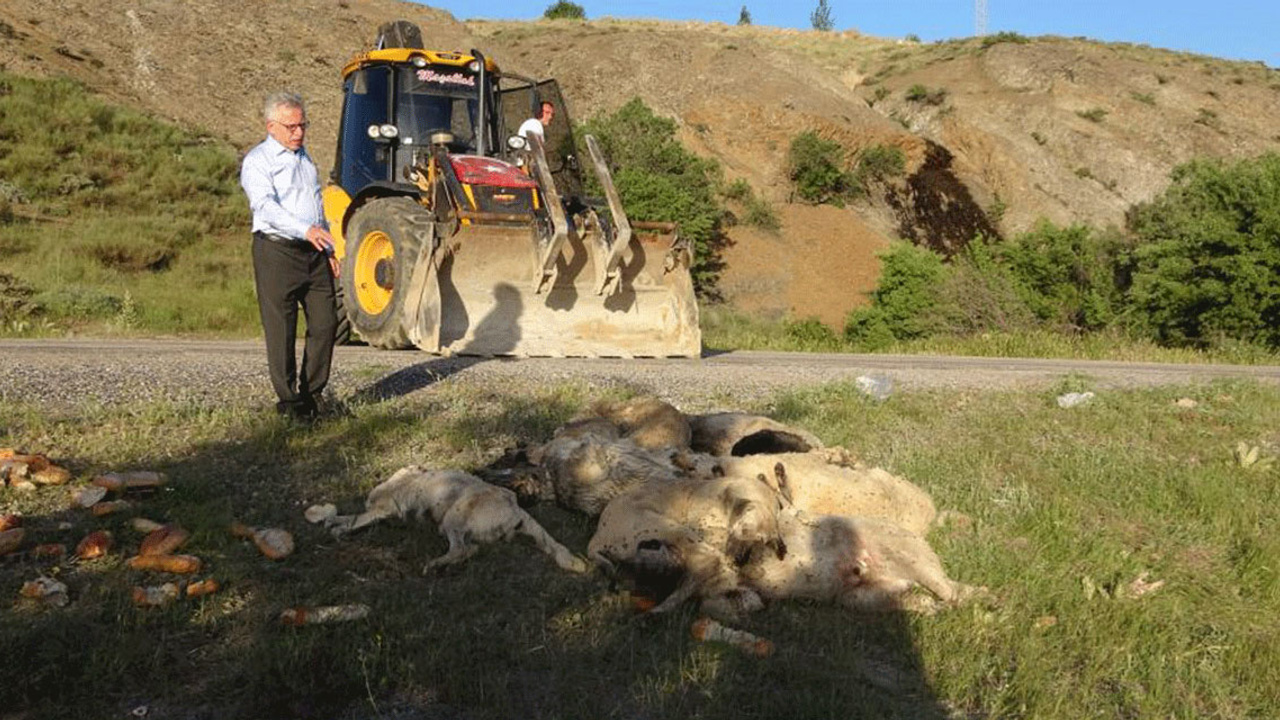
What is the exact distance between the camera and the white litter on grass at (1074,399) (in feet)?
27.8

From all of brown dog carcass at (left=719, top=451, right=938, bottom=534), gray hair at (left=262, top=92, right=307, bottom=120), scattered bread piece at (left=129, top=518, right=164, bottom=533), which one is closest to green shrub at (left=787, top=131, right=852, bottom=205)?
gray hair at (left=262, top=92, right=307, bottom=120)

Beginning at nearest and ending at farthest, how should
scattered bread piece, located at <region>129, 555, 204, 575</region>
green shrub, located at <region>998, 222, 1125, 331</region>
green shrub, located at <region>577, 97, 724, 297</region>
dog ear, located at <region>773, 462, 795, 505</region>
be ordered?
scattered bread piece, located at <region>129, 555, 204, 575</region>
dog ear, located at <region>773, 462, 795, 505</region>
green shrub, located at <region>998, 222, 1125, 331</region>
green shrub, located at <region>577, 97, 724, 297</region>

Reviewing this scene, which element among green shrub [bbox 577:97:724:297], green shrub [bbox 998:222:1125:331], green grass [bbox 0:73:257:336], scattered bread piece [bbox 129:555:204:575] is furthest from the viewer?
green shrub [bbox 577:97:724:297]

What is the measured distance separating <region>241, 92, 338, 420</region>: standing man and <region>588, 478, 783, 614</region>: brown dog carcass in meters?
2.88

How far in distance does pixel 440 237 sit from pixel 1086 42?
6439 centimetres

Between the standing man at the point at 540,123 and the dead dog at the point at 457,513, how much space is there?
6612 millimetres

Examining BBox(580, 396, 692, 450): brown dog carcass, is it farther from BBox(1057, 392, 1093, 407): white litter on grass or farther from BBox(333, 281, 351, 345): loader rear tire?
BBox(333, 281, 351, 345): loader rear tire

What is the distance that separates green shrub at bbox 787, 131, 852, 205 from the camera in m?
41.7

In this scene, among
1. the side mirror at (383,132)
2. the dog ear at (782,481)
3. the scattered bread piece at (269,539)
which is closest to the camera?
the scattered bread piece at (269,539)

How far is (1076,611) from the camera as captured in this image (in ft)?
13.4

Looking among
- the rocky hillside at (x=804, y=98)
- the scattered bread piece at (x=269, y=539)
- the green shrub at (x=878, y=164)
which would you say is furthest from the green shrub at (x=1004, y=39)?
the scattered bread piece at (x=269, y=539)

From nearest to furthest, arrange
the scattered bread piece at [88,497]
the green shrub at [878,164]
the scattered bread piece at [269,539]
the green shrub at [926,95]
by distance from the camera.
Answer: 1. the scattered bread piece at [269,539]
2. the scattered bread piece at [88,497]
3. the green shrub at [878,164]
4. the green shrub at [926,95]

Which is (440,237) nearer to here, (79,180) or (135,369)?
(135,369)

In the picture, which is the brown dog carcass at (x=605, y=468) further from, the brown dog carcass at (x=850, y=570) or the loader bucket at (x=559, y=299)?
the loader bucket at (x=559, y=299)
